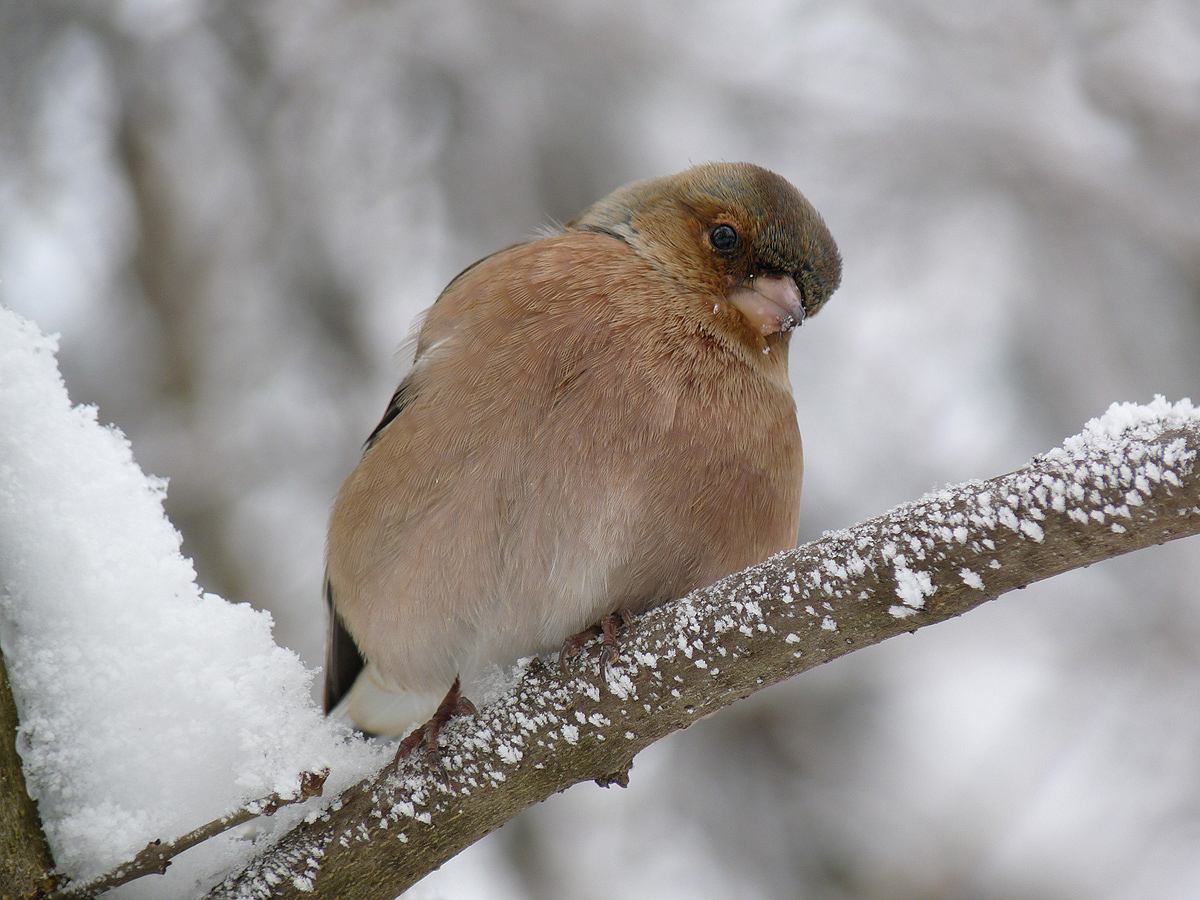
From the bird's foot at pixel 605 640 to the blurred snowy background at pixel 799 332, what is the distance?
7.76 ft

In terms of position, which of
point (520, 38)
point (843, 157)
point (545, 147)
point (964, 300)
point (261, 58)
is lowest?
point (964, 300)

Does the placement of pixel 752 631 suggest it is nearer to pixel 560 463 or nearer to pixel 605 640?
pixel 605 640

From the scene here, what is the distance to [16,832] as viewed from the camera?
5.11 feet

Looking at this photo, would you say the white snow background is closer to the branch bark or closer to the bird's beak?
the branch bark

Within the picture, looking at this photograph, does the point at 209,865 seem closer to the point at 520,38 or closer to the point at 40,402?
the point at 40,402

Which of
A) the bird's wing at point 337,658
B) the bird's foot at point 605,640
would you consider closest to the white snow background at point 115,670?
the bird's foot at point 605,640

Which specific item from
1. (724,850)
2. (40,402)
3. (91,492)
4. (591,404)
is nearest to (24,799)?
(91,492)

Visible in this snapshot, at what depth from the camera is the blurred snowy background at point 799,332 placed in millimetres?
4297

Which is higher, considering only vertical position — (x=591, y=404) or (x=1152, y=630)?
(x=591, y=404)

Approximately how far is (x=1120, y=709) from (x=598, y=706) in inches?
135

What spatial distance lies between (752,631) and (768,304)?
5.23 feet

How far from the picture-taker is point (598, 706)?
6.09ft

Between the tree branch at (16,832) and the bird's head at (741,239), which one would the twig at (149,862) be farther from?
the bird's head at (741,239)

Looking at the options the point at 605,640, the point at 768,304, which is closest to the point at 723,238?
the point at 768,304
